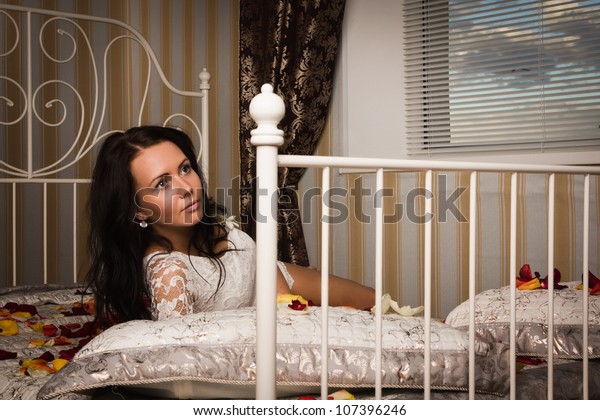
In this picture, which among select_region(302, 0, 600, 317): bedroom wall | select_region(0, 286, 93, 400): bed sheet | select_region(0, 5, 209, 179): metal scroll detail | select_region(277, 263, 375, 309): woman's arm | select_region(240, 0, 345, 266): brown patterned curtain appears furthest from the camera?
select_region(0, 5, 209, 179): metal scroll detail

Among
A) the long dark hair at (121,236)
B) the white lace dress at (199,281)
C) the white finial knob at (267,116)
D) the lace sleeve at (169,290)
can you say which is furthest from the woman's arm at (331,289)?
the white finial knob at (267,116)

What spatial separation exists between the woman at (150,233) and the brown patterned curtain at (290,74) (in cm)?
142

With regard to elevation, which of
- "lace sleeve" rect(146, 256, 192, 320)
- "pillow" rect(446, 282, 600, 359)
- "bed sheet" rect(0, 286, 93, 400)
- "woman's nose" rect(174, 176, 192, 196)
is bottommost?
"bed sheet" rect(0, 286, 93, 400)

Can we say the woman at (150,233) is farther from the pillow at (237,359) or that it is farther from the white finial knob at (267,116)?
the white finial knob at (267,116)

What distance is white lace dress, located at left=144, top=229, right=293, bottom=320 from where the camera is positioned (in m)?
1.36

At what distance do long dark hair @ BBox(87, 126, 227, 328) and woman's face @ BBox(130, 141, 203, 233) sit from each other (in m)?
0.02

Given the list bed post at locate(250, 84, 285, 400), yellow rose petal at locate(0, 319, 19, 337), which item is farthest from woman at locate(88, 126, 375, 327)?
bed post at locate(250, 84, 285, 400)

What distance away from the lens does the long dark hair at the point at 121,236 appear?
5.03 feet

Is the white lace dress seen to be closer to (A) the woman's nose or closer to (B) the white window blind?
(A) the woman's nose

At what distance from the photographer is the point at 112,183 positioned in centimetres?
161

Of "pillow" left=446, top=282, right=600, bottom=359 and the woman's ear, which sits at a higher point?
the woman's ear

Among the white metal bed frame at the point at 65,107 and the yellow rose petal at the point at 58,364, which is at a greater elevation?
the white metal bed frame at the point at 65,107
